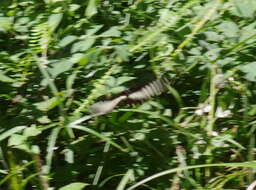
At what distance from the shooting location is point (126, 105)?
2.03 meters

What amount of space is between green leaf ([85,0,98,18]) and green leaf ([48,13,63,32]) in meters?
0.11

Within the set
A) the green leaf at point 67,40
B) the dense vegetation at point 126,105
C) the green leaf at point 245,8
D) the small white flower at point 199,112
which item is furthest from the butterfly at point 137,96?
the green leaf at point 245,8

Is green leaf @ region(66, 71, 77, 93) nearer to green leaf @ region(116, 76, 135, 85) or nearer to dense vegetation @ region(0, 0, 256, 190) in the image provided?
dense vegetation @ region(0, 0, 256, 190)

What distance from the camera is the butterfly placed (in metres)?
1.97

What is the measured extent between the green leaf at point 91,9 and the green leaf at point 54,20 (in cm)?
11

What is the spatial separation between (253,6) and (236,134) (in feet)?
1.45

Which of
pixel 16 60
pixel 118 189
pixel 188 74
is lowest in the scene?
pixel 118 189

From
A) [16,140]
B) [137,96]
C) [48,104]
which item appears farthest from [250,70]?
[16,140]

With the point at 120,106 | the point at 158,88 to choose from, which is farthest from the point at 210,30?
the point at 120,106

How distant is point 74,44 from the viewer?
6.85 ft

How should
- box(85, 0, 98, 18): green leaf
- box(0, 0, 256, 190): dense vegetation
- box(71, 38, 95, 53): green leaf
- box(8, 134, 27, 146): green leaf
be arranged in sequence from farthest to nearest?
box(85, 0, 98, 18): green leaf → box(71, 38, 95, 53): green leaf → box(0, 0, 256, 190): dense vegetation → box(8, 134, 27, 146): green leaf

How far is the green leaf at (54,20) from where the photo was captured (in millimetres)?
2078

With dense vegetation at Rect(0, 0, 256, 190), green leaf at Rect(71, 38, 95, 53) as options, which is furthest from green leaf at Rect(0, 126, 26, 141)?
green leaf at Rect(71, 38, 95, 53)

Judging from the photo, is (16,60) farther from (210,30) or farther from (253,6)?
(253,6)
